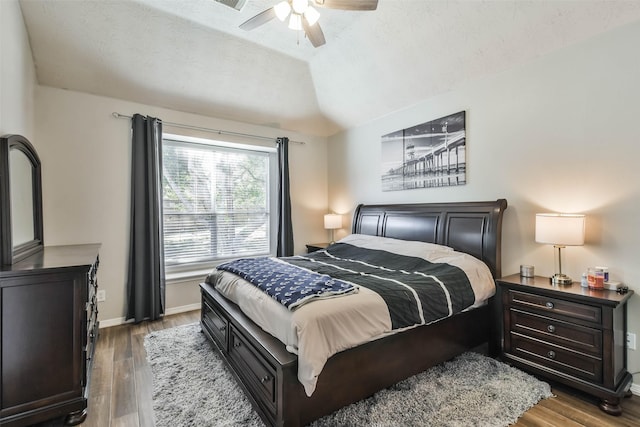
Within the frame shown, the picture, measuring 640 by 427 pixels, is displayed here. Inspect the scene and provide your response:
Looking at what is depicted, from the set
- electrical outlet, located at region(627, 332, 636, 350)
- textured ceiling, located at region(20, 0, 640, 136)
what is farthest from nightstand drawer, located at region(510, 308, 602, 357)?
textured ceiling, located at region(20, 0, 640, 136)

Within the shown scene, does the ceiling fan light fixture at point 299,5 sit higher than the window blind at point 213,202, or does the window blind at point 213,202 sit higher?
the ceiling fan light fixture at point 299,5

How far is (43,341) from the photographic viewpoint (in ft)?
5.67

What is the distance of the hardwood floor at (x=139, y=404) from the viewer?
1815mm

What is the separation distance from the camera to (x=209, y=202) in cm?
435

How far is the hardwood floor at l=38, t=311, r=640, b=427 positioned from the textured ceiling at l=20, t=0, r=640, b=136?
2694mm

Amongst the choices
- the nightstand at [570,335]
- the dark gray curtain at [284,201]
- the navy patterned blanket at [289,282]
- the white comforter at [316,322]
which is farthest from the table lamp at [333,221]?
the nightstand at [570,335]

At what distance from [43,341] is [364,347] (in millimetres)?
1895

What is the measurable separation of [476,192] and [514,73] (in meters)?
1.16

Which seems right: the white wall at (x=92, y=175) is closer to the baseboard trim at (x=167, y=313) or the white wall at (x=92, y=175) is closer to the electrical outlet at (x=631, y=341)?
the baseboard trim at (x=167, y=313)

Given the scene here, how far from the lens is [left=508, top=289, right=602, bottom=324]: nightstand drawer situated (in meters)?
2.00

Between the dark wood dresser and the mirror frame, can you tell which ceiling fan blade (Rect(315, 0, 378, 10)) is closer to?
the mirror frame

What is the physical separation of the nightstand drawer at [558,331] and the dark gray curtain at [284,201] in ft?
10.1

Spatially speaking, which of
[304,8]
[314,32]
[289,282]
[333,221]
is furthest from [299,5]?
[333,221]

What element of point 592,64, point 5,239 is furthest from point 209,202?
point 592,64
